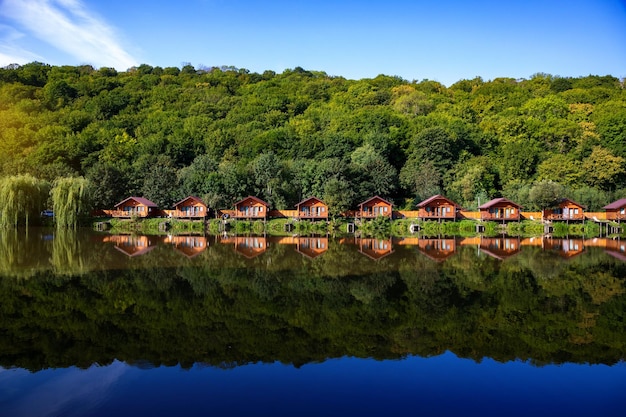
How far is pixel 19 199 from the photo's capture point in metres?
43.3

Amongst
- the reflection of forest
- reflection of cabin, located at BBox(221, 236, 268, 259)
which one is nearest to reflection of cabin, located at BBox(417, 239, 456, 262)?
the reflection of forest

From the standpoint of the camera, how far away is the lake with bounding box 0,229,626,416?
878 cm

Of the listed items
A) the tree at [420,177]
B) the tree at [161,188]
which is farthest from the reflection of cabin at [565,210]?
the tree at [161,188]

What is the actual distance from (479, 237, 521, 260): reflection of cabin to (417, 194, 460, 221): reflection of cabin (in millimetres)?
14189

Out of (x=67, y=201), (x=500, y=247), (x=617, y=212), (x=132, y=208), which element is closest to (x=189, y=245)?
(x=67, y=201)

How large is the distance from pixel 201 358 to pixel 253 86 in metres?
112

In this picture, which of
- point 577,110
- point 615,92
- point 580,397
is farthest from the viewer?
point 615,92

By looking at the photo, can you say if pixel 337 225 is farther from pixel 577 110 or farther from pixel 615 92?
pixel 615 92

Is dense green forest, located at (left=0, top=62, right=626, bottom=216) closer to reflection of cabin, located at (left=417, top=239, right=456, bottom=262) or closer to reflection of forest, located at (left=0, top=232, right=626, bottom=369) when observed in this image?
reflection of cabin, located at (left=417, top=239, right=456, bottom=262)

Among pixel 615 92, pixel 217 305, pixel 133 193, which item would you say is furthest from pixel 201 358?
pixel 615 92

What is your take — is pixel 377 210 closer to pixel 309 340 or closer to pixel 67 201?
pixel 67 201

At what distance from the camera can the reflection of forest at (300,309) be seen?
11156mm

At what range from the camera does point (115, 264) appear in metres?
22.4

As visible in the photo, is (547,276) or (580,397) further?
(547,276)
